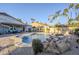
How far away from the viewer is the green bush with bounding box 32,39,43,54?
5.74ft

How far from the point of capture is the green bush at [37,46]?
Answer: 1.75 meters

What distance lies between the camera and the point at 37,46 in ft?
5.75

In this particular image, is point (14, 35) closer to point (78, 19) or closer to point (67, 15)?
point (67, 15)

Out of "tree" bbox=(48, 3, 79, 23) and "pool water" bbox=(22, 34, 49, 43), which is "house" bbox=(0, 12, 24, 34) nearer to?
"pool water" bbox=(22, 34, 49, 43)

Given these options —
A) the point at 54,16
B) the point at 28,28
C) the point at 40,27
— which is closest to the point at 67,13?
the point at 54,16

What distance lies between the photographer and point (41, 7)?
1.79 m

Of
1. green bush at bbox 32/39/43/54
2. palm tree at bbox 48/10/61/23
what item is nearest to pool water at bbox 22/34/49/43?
green bush at bbox 32/39/43/54

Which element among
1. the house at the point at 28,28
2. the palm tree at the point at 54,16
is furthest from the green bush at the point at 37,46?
the palm tree at the point at 54,16

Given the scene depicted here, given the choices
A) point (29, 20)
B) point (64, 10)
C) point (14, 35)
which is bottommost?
point (14, 35)

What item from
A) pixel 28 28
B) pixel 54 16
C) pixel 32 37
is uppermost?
pixel 54 16

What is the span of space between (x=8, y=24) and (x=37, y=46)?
44 centimetres

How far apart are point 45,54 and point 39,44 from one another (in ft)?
0.46

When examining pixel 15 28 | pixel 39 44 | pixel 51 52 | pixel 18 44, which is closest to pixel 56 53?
pixel 51 52

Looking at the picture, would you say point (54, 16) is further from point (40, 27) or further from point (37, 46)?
point (37, 46)
